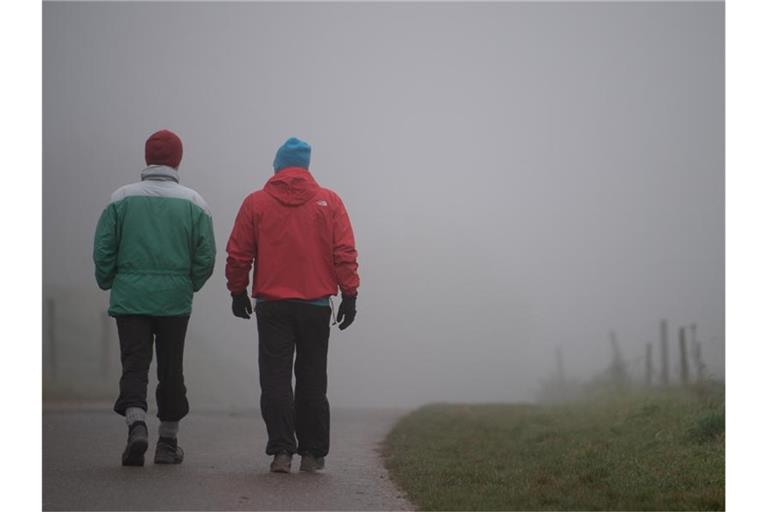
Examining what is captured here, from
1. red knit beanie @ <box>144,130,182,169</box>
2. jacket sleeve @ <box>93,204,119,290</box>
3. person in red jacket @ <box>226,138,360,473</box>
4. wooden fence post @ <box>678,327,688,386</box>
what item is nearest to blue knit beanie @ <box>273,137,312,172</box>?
person in red jacket @ <box>226,138,360,473</box>

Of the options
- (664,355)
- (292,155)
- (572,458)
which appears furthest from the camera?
(664,355)

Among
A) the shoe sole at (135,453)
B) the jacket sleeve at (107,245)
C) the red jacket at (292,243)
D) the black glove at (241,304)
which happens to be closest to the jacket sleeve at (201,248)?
the red jacket at (292,243)

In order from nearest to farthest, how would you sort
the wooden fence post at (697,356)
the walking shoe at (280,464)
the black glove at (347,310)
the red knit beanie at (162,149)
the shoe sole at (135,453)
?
1. the shoe sole at (135,453)
2. the walking shoe at (280,464)
3. the black glove at (347,310)
4. the red knit beanie at (162,149)
5. the wooden fence post at (697,356)

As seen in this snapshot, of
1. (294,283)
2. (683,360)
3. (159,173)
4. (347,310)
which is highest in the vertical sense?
(159,173)

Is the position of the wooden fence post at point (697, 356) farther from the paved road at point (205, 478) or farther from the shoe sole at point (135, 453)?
the shoe sole at point (135, 453)

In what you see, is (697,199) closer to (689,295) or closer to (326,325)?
(689,295)

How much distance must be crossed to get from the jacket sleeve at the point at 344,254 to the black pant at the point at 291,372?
0.84ft

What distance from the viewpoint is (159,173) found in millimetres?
9531

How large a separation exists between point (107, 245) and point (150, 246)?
0.32 meters

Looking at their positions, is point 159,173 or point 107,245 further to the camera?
point 159,173

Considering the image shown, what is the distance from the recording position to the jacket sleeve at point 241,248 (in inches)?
365

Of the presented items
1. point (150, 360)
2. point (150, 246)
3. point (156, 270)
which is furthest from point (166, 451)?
point (150, 246)

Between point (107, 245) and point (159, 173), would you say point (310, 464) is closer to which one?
point (107, 245)
